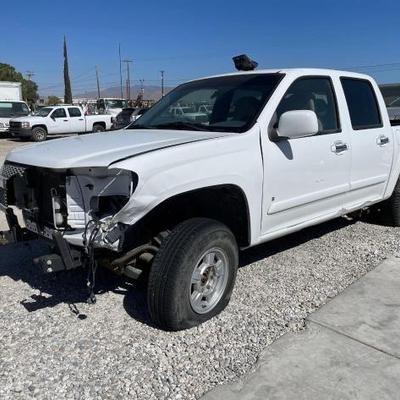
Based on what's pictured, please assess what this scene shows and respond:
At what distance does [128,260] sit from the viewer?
134 inches

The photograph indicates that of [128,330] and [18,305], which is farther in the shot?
[18,305]

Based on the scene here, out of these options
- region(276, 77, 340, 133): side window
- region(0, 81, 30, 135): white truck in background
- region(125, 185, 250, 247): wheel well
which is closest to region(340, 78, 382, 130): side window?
region(276, 77, 340, 133): side window

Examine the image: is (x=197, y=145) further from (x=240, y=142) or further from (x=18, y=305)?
(x=18, y=305)

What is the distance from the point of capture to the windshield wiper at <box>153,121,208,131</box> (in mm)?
4094

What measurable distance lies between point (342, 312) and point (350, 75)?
256cm

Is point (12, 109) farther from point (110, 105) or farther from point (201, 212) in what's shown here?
point (201, 212)

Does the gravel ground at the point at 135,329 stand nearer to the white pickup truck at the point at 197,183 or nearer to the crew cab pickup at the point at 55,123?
the white pickup truck at the point at 197,183

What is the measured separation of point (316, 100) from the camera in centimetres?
456

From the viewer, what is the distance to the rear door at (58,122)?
2455 cm

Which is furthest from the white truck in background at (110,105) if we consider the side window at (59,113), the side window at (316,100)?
the side window at (316,100)

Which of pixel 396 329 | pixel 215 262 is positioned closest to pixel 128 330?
pixel 215 262

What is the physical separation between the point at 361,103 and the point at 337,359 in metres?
2.95

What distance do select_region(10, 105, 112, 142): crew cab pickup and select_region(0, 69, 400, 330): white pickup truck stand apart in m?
20.2

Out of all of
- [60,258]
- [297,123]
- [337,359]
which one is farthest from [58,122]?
[337,359]
